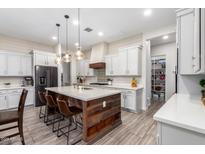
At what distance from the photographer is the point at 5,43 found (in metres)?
4.45

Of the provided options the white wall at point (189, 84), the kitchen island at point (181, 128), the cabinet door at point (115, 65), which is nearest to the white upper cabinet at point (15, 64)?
the cabinet door at point (115, 65)

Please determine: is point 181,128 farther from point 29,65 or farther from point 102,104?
point 29,65

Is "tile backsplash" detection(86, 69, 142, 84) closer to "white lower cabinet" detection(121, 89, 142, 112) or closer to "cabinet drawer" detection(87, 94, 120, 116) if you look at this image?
"white lower cabinet" detection(121, 89, 142, 112)

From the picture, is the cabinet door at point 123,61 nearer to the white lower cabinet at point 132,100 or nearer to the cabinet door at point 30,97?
the white lower cabinet at point 132,100

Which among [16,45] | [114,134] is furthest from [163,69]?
[16,45]

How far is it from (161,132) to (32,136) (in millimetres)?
2624

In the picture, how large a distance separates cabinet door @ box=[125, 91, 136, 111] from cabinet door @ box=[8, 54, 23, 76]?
4.52 metres

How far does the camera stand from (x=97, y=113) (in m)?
2.29

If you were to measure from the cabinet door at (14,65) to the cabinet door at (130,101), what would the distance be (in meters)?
4.52

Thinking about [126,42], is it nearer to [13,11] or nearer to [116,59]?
[116,59]

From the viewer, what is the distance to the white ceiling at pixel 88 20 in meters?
2.80
